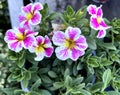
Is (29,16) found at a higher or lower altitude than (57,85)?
higher

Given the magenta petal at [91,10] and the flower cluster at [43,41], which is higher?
the magenta petal at [91,10]

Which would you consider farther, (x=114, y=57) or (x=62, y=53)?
(x=114, y=57)

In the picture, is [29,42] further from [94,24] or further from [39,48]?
[94,24]

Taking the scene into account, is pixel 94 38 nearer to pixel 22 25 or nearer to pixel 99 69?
pixel 99 69

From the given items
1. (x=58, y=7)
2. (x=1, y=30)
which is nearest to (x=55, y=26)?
(x=58, y=7)

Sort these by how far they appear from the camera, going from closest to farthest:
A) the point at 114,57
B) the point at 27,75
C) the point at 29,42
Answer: the point at 29,42 < the point at 27,75 < the point at 114,57

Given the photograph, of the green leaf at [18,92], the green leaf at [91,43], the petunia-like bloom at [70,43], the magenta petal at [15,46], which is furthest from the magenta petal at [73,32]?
the green leaf at [18,92]

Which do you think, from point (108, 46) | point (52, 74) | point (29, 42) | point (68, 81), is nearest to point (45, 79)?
point (52, 74)

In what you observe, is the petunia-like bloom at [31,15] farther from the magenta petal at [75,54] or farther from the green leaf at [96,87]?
the green leaf at [96,87]
